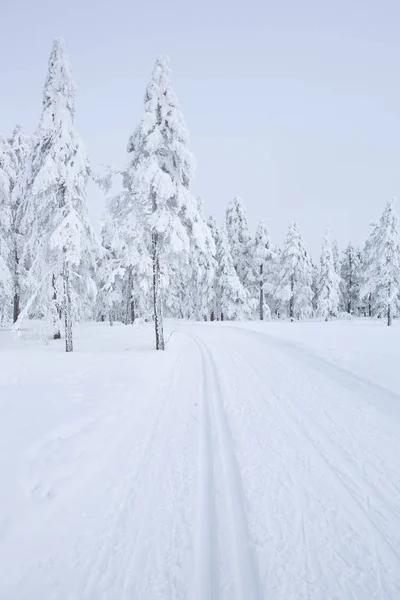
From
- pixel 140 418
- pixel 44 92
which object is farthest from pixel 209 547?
pixel 44 92

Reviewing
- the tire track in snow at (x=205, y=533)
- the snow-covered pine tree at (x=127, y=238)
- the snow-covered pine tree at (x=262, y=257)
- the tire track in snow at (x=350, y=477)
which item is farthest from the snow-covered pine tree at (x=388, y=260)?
→ the tire track in snow at (x=205, y=533)

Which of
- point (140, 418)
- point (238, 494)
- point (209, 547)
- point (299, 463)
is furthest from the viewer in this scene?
point (140, 418)

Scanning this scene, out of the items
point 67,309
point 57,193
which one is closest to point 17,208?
point 57,193

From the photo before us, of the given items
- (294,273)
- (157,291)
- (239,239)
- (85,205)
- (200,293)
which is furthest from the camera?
(294,273)

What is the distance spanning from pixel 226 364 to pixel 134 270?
731cm

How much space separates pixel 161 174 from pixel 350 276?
51.0 metres

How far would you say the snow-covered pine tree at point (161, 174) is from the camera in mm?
14945

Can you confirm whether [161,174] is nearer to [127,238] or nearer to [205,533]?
[127,238]

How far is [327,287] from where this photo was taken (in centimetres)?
4656

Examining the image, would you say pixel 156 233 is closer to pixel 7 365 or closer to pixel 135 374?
pixel 135 374

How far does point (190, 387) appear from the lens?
9.55m

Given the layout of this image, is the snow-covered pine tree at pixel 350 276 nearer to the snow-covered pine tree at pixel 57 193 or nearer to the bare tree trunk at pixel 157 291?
the bare tree trunk at pixel 157 291

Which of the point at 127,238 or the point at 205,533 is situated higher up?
the point at 127,238

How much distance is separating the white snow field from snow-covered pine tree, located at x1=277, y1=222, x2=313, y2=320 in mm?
35054
